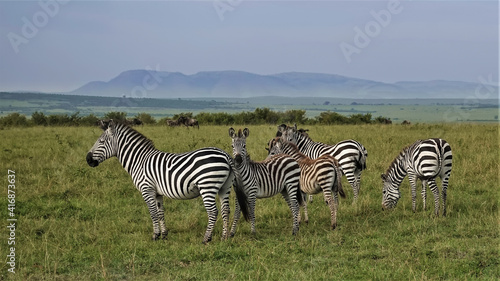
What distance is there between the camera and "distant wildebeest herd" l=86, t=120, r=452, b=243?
7801 mm

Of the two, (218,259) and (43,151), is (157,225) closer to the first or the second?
(218,259)

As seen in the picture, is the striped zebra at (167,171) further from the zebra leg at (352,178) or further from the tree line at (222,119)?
the tree line at (222,119)

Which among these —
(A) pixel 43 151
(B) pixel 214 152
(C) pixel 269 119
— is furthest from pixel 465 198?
(C) pixel 269 119

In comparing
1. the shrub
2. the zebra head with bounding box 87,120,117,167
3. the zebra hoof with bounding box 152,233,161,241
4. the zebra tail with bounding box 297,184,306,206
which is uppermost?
the zebra head with bounding box 87,120,117,167

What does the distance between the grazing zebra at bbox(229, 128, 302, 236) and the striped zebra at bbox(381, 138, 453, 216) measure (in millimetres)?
2323

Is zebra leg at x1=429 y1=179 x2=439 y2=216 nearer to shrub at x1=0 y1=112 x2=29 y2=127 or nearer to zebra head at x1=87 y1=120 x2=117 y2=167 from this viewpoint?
zebra head at x1=87 y1=120 x2=117 y2=167

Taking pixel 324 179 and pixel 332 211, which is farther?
pixel 324 179

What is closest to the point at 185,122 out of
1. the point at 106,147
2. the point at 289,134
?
the point at 289,134

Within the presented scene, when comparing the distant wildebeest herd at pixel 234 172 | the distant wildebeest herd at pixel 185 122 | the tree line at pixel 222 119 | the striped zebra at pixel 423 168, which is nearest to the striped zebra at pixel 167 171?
the distant wildebeest herd at pixel 234 172

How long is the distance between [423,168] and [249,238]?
361 centimetres

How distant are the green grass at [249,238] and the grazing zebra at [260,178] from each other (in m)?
0.41

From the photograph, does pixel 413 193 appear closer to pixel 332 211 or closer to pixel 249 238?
pixel 332 211

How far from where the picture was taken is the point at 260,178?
8523mm

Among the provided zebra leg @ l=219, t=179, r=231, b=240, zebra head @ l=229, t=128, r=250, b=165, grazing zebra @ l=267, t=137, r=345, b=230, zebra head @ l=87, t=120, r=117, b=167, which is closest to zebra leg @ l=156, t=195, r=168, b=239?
zebra leg @ l=219, t=179, r=231, b=240
